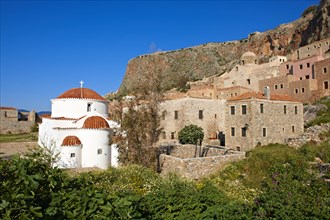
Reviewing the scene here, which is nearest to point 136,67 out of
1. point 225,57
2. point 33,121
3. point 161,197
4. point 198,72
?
point 198,72

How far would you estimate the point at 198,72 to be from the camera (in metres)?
90.4

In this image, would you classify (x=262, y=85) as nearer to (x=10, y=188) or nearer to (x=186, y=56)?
(x=10, y=188)

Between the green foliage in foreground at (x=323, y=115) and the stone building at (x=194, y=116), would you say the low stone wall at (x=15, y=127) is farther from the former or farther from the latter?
the green foliage in foreground at (x=323, y=115)

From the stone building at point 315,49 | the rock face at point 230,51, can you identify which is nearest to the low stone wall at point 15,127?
the rock face at point 230,51

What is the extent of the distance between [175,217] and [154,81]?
38.9 ft

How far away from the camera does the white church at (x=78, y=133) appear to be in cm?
1628

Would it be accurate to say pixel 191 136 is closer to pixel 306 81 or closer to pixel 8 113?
pixel 306 81

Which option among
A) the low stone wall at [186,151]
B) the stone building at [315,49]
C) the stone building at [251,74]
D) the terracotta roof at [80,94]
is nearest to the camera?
the terracotta roof at [80,94]

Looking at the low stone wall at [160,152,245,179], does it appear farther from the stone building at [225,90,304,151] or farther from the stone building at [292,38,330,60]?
the stone building at [292,38,330,60]

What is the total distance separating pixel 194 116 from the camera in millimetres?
26859

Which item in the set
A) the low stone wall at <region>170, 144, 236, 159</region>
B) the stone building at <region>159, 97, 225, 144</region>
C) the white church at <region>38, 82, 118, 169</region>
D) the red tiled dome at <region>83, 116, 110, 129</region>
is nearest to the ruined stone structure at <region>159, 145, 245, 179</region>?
the low stone wall at <region>170, 144, 236, 159</region>

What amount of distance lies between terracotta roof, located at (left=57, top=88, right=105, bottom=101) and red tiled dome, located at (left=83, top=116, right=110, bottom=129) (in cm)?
283

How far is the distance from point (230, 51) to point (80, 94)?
8088 centimetres

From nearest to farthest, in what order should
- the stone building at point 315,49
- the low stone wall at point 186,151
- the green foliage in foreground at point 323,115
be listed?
the low stone wall at point 186,151
the green foliage in foreground at point 323,115
the stone building at point 315,49
